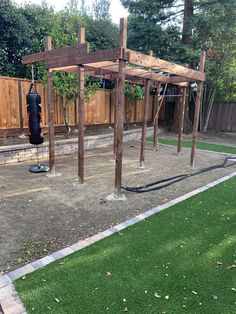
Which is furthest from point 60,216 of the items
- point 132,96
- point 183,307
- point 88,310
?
point 132,96

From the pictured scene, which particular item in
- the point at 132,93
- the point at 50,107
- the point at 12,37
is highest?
the point at 12,37

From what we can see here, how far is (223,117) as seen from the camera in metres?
14.1

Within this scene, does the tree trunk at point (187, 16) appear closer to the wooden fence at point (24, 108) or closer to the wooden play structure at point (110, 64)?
the wooden fence at point (24, 108)

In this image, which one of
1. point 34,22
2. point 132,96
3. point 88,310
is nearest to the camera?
point 88,310

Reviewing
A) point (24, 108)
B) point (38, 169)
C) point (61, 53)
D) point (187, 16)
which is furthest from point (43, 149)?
point (187, 16)

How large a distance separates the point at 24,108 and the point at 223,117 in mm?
10360

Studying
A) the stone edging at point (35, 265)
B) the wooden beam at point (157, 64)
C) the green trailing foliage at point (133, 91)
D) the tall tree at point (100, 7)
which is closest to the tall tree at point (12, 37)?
the green trailing foliage at point (133, 91)

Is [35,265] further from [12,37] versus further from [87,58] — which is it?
[12,37]

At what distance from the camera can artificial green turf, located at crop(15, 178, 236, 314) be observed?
7.33 ft

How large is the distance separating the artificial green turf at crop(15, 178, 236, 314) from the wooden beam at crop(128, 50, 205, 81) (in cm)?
258

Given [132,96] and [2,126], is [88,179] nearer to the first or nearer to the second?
[2,126]

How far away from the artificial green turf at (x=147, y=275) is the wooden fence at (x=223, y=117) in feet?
37.9

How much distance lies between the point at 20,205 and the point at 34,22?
8.96 metres

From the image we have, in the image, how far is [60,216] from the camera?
3.94 metres
